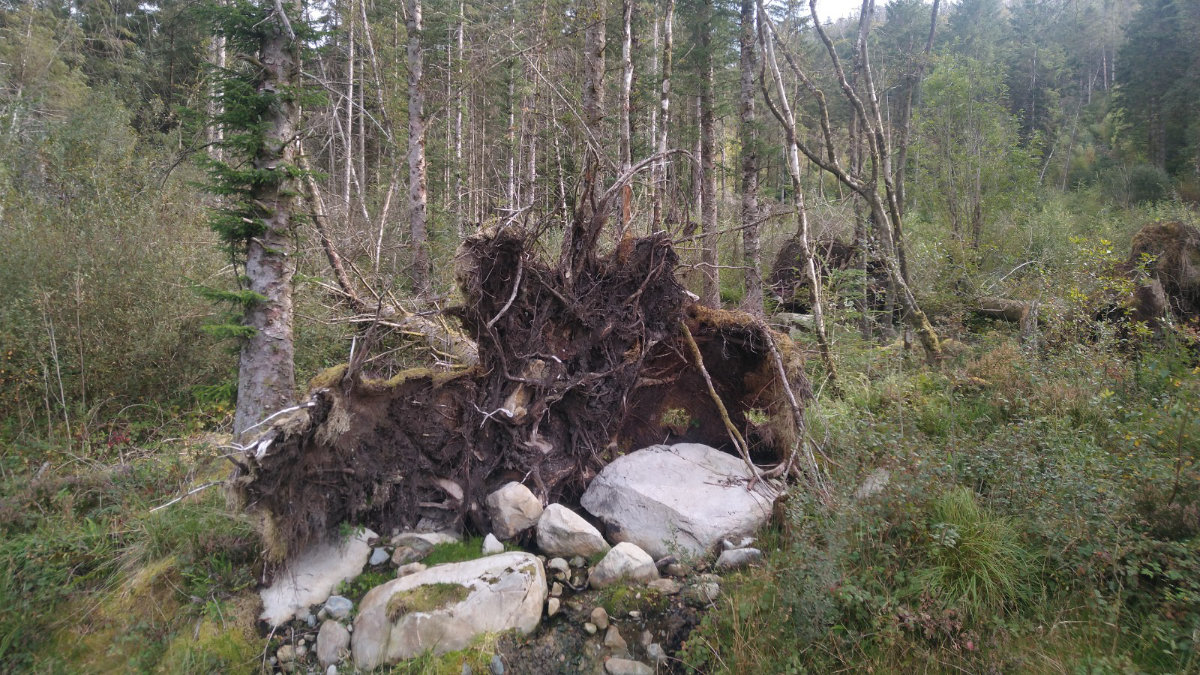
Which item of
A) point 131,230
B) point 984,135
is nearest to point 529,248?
point 131,230

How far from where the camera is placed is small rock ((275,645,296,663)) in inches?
142

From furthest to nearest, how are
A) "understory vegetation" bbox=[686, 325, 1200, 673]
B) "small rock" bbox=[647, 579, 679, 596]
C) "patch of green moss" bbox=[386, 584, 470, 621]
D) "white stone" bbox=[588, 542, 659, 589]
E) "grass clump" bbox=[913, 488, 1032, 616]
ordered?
"white stone" bbox=[588, 542, 659, 589] → "small rock" bbox=[647, 579, 679, 596] → "patch of green moss" bbox=[386, 584, 470, 621] → "grass clump" bbox=[913, 488, 1032, 616] → "understory vegetation" bbox=[686, 325, 1200, 673]

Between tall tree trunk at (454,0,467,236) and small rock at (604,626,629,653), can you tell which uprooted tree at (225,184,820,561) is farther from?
tall tree trunk at (454,0,467,236)

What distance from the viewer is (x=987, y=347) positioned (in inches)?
300

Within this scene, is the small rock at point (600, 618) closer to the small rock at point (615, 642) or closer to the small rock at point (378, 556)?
the small rock at point (615, 642)

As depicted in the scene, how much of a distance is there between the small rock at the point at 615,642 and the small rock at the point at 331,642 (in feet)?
5.66

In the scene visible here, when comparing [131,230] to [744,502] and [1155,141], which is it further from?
[1155,141]

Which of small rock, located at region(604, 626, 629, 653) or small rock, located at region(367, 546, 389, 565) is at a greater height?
small rock, located at region(367, 546, 389, 565)

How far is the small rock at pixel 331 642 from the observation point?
3617mm

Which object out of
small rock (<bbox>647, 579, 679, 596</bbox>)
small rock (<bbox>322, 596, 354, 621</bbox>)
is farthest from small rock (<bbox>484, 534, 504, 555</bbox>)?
small rock (<bbox>647, 579, 679, 596</bbox>)

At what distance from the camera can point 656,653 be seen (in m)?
3.65

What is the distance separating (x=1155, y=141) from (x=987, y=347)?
28963mm

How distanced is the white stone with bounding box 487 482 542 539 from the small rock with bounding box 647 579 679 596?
118 cm

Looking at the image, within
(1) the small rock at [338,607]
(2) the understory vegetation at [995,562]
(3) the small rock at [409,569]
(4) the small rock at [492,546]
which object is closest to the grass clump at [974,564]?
(2) the understory vegetation at [995,562]
